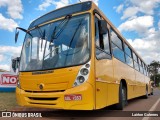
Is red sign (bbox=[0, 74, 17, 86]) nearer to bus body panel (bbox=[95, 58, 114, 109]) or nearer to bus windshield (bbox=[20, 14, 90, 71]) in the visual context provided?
bus windshield (bbox=[20, 14, 90, 71])

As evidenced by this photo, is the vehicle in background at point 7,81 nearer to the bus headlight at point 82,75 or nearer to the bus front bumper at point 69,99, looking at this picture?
the bus front bumper at point 69,99

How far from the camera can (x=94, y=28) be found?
23.1ft

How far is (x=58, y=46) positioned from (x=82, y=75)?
4.18ft

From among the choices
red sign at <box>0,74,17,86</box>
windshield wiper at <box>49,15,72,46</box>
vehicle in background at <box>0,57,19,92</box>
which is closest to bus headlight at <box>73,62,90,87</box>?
windshield wiper at <box>49,15,72,46</box>

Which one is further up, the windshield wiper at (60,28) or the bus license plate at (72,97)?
the windshield wiper at (60,28)

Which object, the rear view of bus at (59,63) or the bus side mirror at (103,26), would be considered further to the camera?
the bus side mirror at (103,26)

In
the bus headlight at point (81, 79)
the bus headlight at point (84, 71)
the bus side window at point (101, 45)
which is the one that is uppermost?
the bus side window at point (101, 45)

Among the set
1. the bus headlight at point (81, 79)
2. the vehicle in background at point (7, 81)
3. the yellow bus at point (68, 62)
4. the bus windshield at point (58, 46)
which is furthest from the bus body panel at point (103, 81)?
the vehicle in background at point (7, 81)

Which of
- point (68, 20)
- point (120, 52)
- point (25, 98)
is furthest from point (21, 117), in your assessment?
point (120, 52)

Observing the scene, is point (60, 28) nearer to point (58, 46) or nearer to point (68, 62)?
point (58, 46)

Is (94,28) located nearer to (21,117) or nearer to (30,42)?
(30,42)

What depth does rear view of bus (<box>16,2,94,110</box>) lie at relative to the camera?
6.37 meters

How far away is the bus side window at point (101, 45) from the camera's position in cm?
716

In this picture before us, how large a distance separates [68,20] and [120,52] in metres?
3.60
